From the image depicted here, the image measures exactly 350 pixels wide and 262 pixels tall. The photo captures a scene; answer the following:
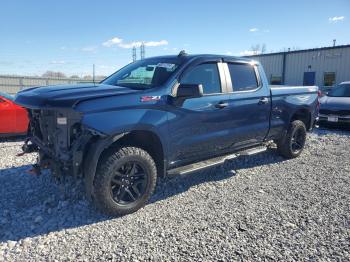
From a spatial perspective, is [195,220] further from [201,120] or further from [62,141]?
[62,141]

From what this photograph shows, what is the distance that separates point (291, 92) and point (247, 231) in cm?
359

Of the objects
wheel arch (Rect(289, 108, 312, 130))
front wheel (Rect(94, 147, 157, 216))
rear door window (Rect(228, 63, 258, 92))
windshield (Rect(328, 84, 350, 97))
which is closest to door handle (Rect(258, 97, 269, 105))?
rear door window (Rect(228, 63, 258, 92))

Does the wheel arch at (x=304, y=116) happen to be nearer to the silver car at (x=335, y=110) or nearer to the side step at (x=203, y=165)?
the side step at (x=203, y=165)

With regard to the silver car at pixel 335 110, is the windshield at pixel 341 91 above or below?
above

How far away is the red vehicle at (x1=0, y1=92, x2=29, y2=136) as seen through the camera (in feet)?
25.3

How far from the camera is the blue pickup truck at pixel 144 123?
3678mm

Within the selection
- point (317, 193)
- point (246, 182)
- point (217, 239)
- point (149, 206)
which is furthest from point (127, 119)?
point (317, 193)

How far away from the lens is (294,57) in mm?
26844

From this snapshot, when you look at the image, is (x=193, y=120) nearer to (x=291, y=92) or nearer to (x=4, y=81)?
(x=291, y=92)

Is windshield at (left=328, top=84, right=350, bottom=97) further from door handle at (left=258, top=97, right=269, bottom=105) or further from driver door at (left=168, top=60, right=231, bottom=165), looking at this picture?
driver door at (left=168, top=60, right=231, bottom=165)

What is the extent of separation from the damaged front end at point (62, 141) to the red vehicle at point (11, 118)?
409 centimetres

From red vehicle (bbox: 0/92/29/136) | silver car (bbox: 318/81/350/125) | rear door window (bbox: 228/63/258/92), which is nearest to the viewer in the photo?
rear door window (bbox: 228/63/258/92)

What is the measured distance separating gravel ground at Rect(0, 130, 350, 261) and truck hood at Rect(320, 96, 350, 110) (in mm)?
4917

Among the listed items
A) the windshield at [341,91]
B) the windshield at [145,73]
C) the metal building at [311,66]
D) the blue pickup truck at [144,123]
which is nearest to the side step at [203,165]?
the blue pickup truck at [144,123]
